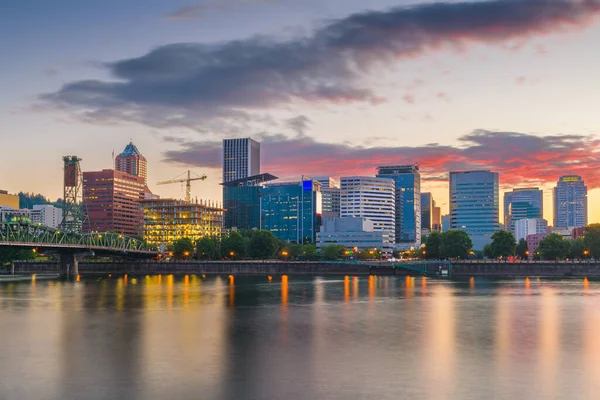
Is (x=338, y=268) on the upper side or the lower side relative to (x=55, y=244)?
lower

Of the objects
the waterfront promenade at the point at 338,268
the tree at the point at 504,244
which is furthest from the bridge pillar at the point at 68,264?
the tree at the point at 504,244

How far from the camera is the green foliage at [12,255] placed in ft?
554

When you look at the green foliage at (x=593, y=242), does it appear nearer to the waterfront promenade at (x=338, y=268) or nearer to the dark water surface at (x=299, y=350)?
the waterfront promenade at (x=338, y=268)

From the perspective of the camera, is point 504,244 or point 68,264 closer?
point 68,264

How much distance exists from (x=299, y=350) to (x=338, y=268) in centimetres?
13778

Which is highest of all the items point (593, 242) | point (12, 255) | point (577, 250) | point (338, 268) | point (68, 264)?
point (593, 242)

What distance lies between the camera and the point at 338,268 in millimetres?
180375

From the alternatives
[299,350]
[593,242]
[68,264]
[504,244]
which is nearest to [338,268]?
[504,244]

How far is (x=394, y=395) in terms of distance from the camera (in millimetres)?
30359

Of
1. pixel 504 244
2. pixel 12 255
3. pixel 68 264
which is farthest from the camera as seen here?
pixel 504 244

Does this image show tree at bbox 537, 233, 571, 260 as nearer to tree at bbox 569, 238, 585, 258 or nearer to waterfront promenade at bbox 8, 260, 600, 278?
tree at bbox 569, 238, 585, 258

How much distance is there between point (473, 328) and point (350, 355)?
18.0 meters

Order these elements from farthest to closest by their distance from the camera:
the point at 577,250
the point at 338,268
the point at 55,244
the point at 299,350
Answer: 1. the point at 577,250
2. the point at 338,268
3. the point at 55,244
4. the point at 299,350

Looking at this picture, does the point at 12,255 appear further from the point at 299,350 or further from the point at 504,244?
the point at 299,350
